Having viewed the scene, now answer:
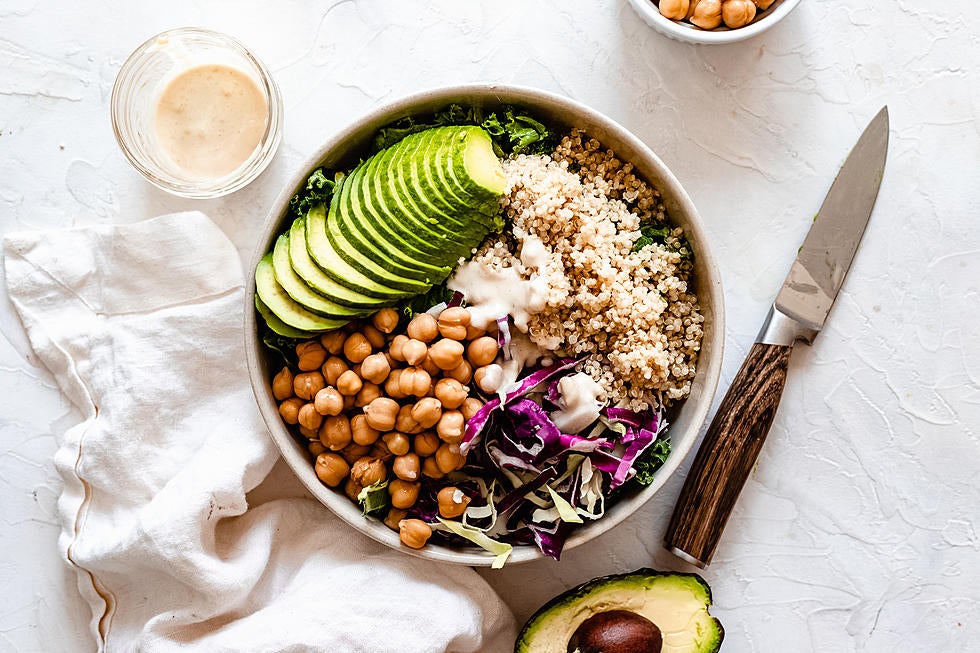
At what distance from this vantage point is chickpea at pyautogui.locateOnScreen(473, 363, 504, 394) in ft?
5.75

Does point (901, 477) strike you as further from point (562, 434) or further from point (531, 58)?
point (531, 58)

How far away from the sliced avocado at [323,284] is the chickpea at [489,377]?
9.4 inches

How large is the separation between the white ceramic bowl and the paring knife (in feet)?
0.53

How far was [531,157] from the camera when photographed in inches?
71.1

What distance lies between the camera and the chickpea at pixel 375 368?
5.73ft

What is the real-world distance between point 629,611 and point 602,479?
290 millimetres

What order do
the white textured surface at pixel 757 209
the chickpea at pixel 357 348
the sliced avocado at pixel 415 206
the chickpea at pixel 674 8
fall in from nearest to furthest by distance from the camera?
1. the sliced avocado at pixel 415 206
2. the chickpea at pixel 357 348
3. the chickpea at pixel 674 8
4. the white textured surface at pixel 757 209

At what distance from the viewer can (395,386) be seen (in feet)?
5.79

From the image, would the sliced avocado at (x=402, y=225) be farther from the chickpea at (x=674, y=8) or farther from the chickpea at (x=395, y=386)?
the chickpea at (x=674, y=8)

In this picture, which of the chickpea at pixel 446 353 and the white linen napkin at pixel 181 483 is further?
the white linen napkin at pixel 181 483

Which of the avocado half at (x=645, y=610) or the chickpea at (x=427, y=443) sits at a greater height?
the chickpea at (x=427, y=443)

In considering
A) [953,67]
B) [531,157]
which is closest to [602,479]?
[531,157]

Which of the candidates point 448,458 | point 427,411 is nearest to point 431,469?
point 448,458

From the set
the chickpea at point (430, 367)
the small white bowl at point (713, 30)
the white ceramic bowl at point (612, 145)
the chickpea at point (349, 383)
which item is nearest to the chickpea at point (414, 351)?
the chickpea at point (430, 367)
